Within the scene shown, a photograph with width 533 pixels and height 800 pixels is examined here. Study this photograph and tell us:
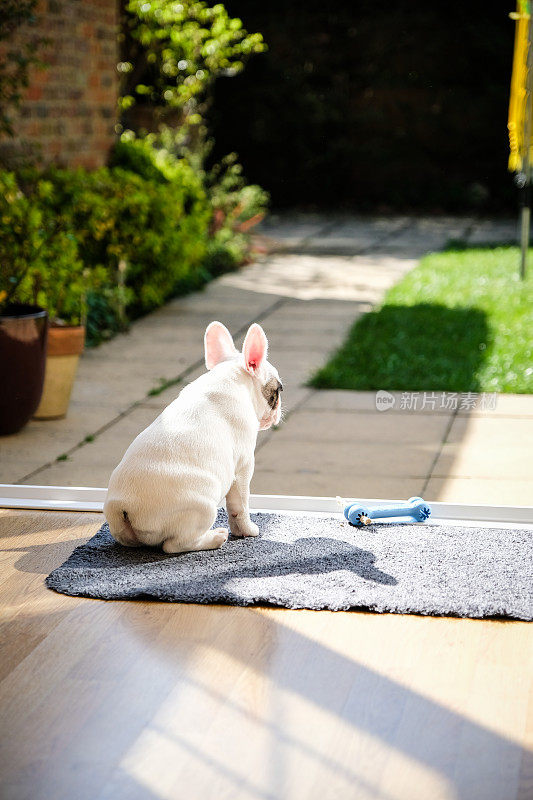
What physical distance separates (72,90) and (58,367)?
2.95 metres

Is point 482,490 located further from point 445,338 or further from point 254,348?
point 445,338

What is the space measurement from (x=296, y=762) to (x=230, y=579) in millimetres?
760

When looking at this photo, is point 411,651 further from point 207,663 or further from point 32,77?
point 32,77

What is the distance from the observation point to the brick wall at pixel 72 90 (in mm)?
6047

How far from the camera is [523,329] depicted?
18.7 feet

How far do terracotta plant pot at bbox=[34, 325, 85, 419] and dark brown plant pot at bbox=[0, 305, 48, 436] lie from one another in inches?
8.8

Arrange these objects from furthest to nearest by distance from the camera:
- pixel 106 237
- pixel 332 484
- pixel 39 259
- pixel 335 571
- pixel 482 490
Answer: pixel 106 237, pixel 39 259, pixel 332 484, pixel 482 490, pixel 335 571

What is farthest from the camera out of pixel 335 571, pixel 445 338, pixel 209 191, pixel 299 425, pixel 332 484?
pixel 209 191

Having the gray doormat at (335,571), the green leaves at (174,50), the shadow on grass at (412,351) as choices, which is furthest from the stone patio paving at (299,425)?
the green leaves at (174,50)

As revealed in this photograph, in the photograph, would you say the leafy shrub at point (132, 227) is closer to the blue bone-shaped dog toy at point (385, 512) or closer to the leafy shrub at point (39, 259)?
the leafy shrub at point (39, 259)

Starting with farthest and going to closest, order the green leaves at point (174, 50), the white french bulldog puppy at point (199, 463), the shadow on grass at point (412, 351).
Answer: the green leaves at point (174, 50), the shadow on grass at point (412, 351), the white french bulldog puppy at point (199, 463)

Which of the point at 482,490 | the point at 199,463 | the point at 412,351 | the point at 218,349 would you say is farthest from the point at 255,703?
the point at 412,351

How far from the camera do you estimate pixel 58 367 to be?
4.31m

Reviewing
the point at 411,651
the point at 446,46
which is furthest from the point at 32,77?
the point at 446,46
